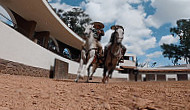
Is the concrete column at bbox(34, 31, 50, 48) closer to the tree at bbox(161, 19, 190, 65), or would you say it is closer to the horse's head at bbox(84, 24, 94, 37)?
the horse's head at bbox(84, 24, 94, 37)

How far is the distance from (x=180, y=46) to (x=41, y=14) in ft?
122

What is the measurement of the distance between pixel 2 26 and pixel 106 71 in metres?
4.84

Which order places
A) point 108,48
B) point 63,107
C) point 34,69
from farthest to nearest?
point 34,69 → point 108,48 → point 63,107

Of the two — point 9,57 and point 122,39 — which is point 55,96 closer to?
point 122,39

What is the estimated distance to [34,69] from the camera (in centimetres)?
911

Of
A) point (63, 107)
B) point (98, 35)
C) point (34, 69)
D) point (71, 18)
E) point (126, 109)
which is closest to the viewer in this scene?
point (126, 109)

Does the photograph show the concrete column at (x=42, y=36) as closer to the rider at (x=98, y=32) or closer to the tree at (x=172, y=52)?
the rider at (x=98, y=32)

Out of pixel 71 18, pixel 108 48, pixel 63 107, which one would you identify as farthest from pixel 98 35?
pixel 71 18

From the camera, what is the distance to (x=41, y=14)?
41.0 feet

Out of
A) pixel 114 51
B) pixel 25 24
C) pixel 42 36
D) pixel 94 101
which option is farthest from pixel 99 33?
pixel 42 36

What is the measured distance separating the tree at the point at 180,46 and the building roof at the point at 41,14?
31657 millimetres

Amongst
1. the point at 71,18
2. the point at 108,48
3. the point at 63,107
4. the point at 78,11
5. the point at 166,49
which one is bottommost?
the point at 63,107

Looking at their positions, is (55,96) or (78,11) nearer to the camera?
(55,96)

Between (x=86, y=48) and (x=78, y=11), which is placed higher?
(x=78, y=11)
